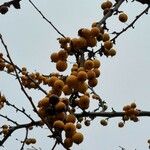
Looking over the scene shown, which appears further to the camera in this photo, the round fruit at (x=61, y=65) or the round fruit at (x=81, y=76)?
the round fruit at (x=61, y=65)

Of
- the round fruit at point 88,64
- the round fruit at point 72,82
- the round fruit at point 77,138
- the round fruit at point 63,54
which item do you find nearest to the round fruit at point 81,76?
the round fruit at point 72,82

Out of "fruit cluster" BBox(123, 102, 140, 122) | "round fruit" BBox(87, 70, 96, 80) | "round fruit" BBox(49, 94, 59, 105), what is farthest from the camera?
"fruit cluster" BBox(123, 102, 140, 122)

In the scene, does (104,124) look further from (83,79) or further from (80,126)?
(83,79)

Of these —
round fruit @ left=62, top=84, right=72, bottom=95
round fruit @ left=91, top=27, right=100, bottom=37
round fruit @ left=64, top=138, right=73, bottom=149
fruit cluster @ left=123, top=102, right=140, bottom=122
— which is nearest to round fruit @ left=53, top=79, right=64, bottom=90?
round fruit @ left=62, top=84, right=72, bottom=95

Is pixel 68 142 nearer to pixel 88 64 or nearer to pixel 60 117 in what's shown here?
pixel 60 117

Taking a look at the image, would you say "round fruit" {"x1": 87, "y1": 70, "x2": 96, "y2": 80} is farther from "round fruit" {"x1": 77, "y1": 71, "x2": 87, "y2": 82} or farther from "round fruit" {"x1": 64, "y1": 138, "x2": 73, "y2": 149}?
"round fruit" {"x1": 64, "y1": 138, "x2": 73, "y2": 149}

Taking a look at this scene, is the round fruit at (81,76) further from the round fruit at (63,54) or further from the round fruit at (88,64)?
the round fruit at (63,54)

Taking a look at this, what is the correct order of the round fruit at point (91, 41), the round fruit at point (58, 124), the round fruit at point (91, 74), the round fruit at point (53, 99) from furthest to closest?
1. the round fruit at point (91, 41)
2. the round fruit at point (91, 74)
3. the round fruit at point (53, 99)
4. the round fruit at point (58, 124)

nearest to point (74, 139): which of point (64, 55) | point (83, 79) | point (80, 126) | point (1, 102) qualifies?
point (83, 79)

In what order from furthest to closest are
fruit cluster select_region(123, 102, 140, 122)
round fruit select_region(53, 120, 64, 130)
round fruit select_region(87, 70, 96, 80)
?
1. fruit cluster select_region(123, 102, 140, 122)
2. round fruit select_region(87, 70, 96, 80)
3. round fruit select_region(53, 120, 64, 130)

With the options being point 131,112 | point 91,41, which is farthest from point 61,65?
point 131,112

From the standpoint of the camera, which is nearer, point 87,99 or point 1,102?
point 87,99
